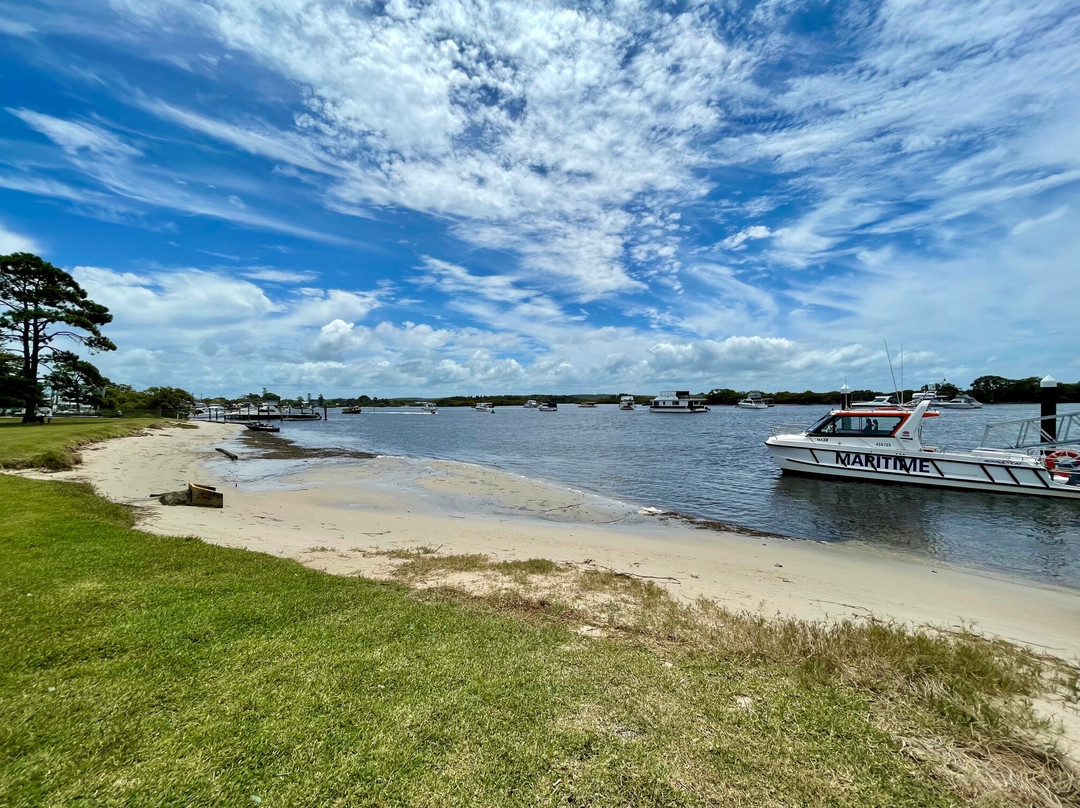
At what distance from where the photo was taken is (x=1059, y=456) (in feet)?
69.8

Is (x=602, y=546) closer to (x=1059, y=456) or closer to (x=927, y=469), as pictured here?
(x=927, y=469)

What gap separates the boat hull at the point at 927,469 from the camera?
64.6ft

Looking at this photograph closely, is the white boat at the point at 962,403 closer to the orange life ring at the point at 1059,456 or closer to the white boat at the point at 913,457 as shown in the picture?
the orange life ring at the point at 1059,456

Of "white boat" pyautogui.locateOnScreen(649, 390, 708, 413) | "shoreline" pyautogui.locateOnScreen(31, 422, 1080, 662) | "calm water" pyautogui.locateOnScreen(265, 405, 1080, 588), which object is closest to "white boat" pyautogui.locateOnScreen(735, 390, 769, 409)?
"white boat" pyautogui.locateOnScreen(649, 390, 708, 413)

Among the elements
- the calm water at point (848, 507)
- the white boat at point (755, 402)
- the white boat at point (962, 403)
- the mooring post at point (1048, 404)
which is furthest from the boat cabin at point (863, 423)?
the white boat at point (755, 402)

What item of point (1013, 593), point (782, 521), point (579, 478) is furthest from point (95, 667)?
point (579, 478)

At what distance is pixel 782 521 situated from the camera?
17.1m

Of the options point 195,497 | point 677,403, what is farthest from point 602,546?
point 677,403

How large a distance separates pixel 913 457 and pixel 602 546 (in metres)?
18.7

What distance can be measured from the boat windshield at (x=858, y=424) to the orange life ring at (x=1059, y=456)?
5.58 metres

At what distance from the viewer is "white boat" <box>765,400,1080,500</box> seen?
1989 cm

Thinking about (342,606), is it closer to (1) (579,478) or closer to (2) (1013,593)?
(2) (1013,593)

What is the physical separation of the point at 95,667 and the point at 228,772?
6.89 feet

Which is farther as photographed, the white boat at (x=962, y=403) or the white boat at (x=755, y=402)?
the white boat at (x=755, y=402)
